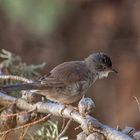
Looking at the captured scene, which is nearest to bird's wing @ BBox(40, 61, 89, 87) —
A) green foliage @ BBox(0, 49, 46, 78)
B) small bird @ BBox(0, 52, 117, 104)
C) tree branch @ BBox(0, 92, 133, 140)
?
small bird @ BBox(0, 52, 117, 104)

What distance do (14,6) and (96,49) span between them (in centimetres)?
130

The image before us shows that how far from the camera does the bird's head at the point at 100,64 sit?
11.2ft

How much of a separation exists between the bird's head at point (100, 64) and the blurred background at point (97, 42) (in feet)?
9.14

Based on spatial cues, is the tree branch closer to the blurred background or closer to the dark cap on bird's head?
the dark cap on bird's head

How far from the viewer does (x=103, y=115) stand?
6.44 meters

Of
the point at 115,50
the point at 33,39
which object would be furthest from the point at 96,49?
the point at 33,39

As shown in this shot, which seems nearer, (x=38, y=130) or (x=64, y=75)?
(x=38, y=130)

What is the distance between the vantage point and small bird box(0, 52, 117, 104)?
3.21m

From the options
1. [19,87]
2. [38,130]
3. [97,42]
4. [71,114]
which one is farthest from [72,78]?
[97,42]

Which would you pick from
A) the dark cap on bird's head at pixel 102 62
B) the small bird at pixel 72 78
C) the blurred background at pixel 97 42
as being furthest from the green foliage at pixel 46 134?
the blurred background at pixel 97 42

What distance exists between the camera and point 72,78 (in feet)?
11.0

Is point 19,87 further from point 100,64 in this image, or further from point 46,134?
point 100,64

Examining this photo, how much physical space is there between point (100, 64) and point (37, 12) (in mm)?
2462

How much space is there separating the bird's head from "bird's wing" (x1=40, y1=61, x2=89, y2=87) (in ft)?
0.29
